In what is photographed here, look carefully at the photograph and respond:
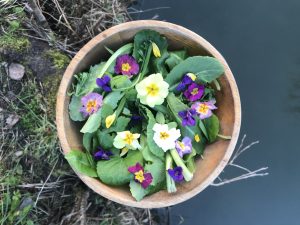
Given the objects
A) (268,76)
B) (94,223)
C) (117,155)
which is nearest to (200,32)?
(268,76)

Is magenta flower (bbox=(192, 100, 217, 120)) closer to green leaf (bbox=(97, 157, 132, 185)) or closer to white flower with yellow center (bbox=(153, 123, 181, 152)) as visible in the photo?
white flower with yellow center (bbox=(153, 123, 181, 152))

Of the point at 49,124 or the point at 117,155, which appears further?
the point at 49,124

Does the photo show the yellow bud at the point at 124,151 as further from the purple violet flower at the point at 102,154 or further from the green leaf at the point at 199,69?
the green leaf at the point at 199,69

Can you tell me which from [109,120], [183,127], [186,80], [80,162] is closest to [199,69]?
[186,80]

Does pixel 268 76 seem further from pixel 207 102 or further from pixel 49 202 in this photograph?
pixel 49 202

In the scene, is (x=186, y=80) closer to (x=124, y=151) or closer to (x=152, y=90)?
(x=152, y=90)

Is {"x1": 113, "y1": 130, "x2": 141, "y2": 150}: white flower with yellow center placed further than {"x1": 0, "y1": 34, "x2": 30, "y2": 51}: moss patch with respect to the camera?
No

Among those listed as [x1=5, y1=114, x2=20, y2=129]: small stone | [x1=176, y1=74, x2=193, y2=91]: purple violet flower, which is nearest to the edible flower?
[x1=176, y1=74, x2=193, y2=91]: purple violet flower
